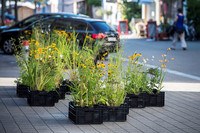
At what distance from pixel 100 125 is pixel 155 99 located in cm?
192

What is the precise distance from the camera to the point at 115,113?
288 inches

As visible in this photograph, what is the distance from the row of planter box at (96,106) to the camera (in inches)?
277

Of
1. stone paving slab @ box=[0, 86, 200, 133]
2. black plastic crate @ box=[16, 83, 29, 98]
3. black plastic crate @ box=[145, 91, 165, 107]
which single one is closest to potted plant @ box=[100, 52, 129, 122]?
stone paving slab @ box=[0, 86, 200, 133]

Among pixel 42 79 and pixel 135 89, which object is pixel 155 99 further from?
pixel 42 79

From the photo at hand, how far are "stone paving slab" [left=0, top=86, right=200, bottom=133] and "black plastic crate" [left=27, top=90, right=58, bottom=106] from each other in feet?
0.42

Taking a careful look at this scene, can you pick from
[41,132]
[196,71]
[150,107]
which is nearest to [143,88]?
[150,107]

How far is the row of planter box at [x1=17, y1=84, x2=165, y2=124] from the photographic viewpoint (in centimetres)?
704

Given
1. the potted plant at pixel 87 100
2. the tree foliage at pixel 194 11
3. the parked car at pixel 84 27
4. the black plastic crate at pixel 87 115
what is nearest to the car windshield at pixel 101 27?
→ the parked car at pixel 84 27

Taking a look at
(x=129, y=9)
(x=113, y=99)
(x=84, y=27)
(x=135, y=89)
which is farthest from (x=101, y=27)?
(x=129, y=9)

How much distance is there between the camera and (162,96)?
868cm

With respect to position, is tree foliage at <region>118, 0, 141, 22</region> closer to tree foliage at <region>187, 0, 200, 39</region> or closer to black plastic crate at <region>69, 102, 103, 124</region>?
tree foliage at <region>187, 0, 200, 39</region>

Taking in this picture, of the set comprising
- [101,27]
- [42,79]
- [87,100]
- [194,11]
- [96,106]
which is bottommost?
[96,106]

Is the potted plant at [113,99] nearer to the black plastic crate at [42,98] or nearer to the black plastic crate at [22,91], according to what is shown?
the black plastic crate at [42,98]

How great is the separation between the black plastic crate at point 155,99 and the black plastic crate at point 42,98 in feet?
5.39
